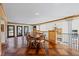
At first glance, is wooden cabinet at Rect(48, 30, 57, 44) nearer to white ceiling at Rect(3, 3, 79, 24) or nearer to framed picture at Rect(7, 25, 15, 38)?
white ceiling at Rect(3, 3, 79, 24)

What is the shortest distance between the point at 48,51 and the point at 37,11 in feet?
3.85

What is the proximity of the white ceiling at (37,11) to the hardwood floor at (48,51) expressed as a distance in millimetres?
802

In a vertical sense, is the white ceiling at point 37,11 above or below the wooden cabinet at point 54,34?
above

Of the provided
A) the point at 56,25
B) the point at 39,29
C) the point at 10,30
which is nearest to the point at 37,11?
the point at 39,29

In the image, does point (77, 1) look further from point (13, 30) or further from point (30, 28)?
point (13, 30)

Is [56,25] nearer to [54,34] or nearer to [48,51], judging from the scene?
[54,34]

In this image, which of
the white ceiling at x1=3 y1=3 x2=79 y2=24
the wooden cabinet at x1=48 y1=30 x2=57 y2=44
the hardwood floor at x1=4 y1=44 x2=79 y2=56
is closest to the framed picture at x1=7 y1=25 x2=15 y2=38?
the white ceiling at x1=3 y1=3 x2=79 y2=24

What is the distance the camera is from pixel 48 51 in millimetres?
3400

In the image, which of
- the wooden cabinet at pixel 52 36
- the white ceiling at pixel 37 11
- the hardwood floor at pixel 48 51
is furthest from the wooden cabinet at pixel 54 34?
the white ceiling at pixel 37 11

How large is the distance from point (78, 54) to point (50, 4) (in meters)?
1.60

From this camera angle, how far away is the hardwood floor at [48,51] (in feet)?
11.1

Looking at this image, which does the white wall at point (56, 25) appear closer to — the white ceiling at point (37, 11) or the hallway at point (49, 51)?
the white ceiling at point (37, 11)

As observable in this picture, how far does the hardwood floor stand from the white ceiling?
31.6 inches

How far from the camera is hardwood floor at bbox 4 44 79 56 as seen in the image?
3.37m
